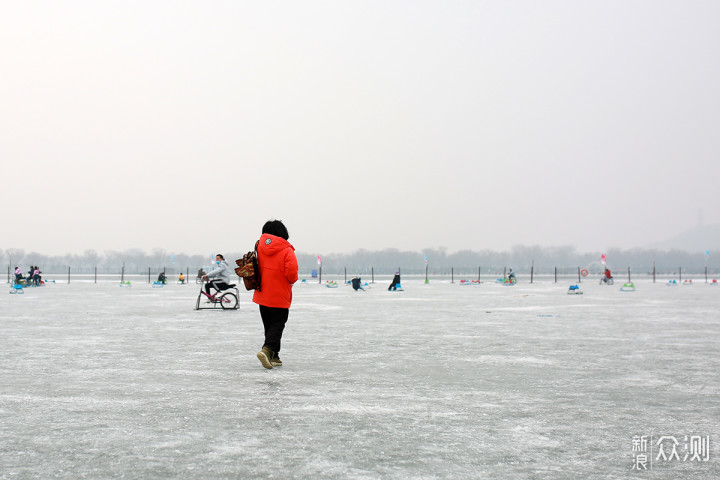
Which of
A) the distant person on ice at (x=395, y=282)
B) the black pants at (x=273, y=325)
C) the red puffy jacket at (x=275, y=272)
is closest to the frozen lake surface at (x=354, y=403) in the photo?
the black pants at (x=273, y=325)

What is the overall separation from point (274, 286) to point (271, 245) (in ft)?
1.97

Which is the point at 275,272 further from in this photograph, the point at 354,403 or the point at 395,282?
the point at 395,282

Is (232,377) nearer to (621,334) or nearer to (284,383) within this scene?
(284,383)

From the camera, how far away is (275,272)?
9.51 m

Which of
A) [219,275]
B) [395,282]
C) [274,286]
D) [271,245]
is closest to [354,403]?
[274,286]

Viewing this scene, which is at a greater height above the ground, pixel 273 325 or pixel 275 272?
pixel 275 272

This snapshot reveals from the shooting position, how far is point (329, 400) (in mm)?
7125

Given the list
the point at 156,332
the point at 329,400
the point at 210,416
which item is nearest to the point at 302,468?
the point at 210,416

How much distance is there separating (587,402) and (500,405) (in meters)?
0.96

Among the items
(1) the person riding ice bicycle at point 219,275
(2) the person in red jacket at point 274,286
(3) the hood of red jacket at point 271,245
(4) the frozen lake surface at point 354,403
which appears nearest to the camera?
(4) the frozen lake surface at point 354,403

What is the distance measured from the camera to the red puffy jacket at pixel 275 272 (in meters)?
9.47

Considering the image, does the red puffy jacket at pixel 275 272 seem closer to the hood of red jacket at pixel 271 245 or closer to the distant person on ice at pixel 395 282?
the hood of red jacket at pixel 271 245

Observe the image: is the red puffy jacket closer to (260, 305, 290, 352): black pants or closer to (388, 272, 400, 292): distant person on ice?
(260, 305, 290, 352): black pants

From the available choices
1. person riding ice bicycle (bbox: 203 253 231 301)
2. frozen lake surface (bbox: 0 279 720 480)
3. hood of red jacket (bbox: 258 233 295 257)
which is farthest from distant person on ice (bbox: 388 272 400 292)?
hood of red jacket (bbox: 258 233 295 257)
